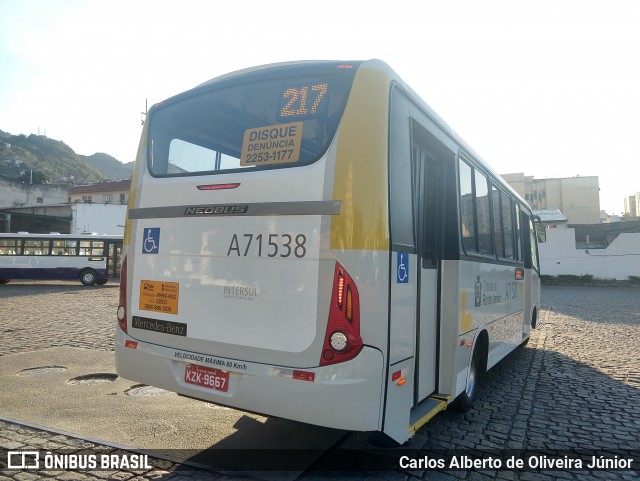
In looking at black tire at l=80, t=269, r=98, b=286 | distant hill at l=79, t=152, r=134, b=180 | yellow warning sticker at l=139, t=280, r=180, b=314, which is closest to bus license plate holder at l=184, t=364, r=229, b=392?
yellow warning sticker at l=139, t=280, r=180, b=314

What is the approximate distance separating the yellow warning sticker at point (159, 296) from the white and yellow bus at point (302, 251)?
1 cm

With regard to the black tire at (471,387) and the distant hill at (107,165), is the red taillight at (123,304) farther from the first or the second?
the distant hill at (107,165)

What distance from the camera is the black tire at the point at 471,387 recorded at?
548 centimetres

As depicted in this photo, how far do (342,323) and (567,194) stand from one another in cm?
8107

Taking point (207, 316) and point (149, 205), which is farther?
point (149, 205)

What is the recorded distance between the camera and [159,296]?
4297mm

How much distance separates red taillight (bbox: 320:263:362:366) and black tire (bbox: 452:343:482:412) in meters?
2.66

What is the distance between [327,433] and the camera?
4684mm

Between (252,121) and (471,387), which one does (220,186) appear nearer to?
(252,121)

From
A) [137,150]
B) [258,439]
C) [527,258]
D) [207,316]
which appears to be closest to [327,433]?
[258,439]

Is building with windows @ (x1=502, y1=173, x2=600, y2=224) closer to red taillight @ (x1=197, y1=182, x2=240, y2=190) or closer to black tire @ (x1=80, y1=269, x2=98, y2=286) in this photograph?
→ black tire @ (x1=80, y1=269, x2=98, y2=286)

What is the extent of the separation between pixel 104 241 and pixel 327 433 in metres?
23.8

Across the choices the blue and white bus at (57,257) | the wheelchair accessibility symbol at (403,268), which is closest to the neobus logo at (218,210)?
the wheelchair accessibility symbol at (403,268)

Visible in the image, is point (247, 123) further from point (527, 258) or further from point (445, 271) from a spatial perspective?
point (527, 258)
